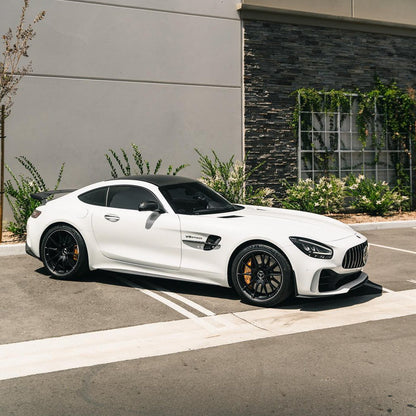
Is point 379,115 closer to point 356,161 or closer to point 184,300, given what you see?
point 356,161

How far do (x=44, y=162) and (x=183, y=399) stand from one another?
9.17 m

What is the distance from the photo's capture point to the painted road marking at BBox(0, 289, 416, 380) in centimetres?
501

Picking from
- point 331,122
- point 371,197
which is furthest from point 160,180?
point 331,122

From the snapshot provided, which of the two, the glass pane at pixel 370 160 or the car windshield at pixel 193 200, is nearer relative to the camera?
the car windshield at pixel 193 200

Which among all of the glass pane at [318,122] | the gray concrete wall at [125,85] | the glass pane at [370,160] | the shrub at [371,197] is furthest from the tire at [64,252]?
the glass pane at [370,160]

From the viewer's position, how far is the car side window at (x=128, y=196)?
7613 millimetres

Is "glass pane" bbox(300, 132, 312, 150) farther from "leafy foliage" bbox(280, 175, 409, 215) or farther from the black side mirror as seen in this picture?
the black side mirror

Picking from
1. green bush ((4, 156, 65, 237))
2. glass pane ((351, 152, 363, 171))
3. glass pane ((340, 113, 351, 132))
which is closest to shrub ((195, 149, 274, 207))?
glass pane ((351, 152, 363, 171))

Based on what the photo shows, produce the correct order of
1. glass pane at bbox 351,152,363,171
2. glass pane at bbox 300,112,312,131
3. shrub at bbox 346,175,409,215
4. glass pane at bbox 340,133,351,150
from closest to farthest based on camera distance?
shrub at bbox 346,175,409,215 → glass pane at bbox 300,112,312,131 → glass pane at bbox 340,133,351,150 → glass pane at bbox 351,152,363,171

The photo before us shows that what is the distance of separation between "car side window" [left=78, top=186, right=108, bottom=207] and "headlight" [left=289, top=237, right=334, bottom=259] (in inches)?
104

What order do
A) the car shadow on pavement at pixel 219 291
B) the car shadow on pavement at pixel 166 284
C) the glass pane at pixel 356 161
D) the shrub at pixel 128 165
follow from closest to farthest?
the car shadow on pavement at pixel 219 291, the car shadow on pavement at pixel 166 284, the shrub at pixel 128 165, the glass pane at pixel 356 161

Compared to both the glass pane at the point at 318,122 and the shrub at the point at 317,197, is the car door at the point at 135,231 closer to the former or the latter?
the shrub at the point at 317,197

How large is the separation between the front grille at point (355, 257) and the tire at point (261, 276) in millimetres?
670

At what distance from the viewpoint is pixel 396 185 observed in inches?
664
